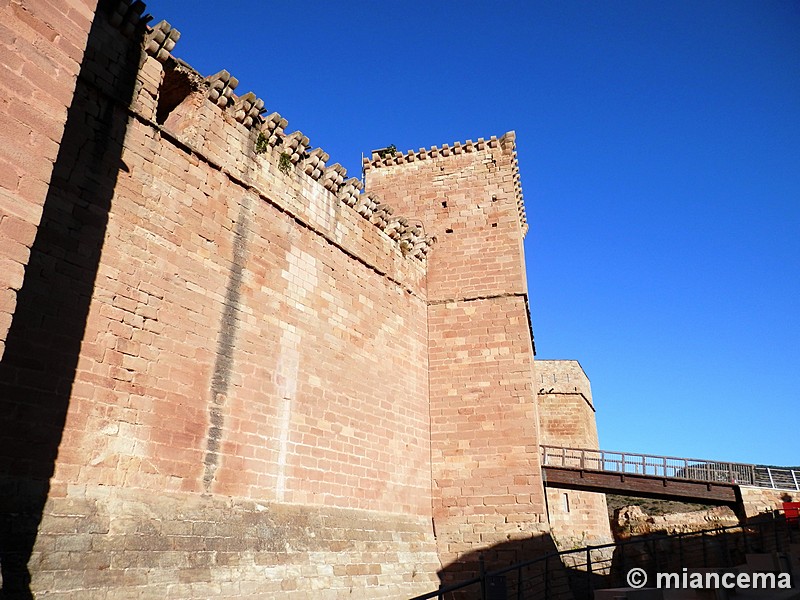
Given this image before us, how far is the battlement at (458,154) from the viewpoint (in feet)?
49.6

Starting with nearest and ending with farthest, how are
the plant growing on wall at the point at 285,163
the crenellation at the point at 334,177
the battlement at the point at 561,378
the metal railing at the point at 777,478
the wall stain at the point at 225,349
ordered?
the wall stain at the point at 225,349
the plant growing on wall at the point at 285,163
the crenellation at the point at 334,177
the metal railing at the point at 777,478
the battlement at the point at 561,378

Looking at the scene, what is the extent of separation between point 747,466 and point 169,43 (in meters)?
16.8

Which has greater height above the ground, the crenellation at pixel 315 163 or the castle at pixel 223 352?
the crenellation at pixel 315 163

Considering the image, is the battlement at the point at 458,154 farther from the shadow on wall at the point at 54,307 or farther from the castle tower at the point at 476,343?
the shadow on wall at the point at 54,307

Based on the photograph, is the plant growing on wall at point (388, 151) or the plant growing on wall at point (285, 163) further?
the plant growing on wall at point (388, 151)

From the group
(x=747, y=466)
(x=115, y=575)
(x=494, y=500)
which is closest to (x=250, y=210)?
(x=115, y=575)

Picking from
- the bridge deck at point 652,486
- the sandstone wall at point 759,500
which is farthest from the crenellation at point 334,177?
the sandstone wall at point 759,500

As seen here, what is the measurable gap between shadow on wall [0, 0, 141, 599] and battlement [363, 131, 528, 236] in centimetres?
910

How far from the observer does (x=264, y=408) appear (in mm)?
8562

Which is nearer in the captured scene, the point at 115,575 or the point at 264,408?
the point at 115,575

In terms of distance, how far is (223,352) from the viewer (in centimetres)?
814

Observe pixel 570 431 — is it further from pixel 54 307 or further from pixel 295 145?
pixel 54 307

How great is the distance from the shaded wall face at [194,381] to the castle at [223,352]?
3 cm

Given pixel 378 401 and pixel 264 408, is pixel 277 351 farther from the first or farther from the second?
pixel 378 401
